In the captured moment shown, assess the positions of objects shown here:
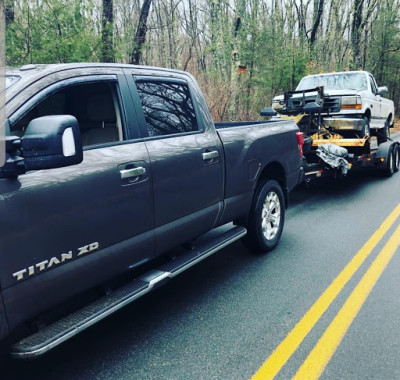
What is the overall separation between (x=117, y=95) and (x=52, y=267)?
4.81 feet

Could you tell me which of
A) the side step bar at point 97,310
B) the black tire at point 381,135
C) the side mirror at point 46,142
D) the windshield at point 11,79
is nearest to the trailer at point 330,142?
the black tire at point 381,135

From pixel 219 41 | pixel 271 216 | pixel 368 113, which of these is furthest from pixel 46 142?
pixel 219 41

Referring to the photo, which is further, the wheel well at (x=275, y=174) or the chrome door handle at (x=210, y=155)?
the wheel well at (x=275, y=174)

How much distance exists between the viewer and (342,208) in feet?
23.8

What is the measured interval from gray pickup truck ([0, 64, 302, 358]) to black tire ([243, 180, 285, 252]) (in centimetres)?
19

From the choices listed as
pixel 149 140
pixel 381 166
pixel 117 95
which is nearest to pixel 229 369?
pixel 149 140

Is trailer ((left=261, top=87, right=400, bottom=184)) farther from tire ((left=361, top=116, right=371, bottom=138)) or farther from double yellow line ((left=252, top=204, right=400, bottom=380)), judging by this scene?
double yellow line ((left=252, top=204, right=400, bottom=380))

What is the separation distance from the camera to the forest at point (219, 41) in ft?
26.6

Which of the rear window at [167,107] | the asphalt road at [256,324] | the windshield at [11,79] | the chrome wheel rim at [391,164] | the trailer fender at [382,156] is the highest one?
the windshield at [11,79]

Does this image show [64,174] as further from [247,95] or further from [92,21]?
[247,95]

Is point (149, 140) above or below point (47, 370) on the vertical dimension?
above

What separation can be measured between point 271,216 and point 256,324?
1972 mm

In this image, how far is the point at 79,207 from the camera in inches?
106

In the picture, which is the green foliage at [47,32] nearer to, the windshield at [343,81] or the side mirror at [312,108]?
the side mirror at [312,108]
